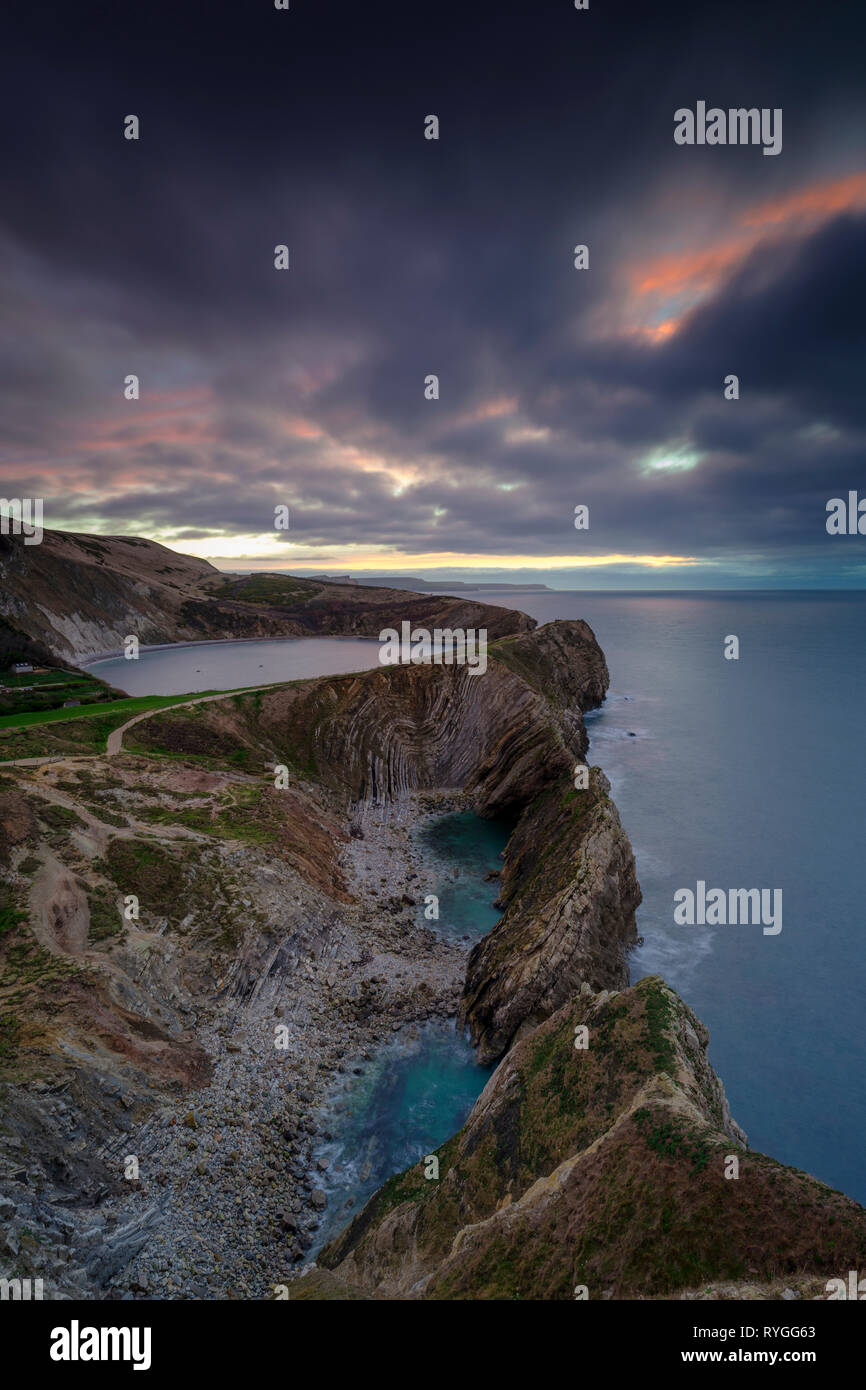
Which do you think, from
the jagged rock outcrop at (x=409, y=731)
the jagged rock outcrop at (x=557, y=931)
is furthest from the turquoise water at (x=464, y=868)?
the jagged rock outcrop at (x=409, y=731)

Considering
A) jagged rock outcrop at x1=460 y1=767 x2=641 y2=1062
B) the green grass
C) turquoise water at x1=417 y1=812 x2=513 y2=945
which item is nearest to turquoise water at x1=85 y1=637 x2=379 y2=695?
the green grass

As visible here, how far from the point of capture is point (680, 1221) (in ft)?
33.3

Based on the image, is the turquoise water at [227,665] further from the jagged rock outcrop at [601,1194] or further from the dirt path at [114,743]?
the jagged rock outcrop at [601,1194]

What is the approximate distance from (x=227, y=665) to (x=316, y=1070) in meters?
96.0

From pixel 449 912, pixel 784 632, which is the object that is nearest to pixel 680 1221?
pixel 449 912

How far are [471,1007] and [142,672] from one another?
9408 centimetres

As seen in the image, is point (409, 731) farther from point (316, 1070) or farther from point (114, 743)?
point (316, 1070)

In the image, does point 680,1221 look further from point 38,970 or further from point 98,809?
point 98,809

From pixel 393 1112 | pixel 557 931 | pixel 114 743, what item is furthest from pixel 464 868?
pixel 114 743

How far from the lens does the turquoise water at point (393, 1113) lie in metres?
19.2

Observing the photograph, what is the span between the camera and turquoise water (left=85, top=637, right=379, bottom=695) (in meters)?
84.5

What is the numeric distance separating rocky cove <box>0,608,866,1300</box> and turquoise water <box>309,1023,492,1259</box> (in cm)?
50

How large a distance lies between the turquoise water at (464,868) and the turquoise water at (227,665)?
85.4 ft
